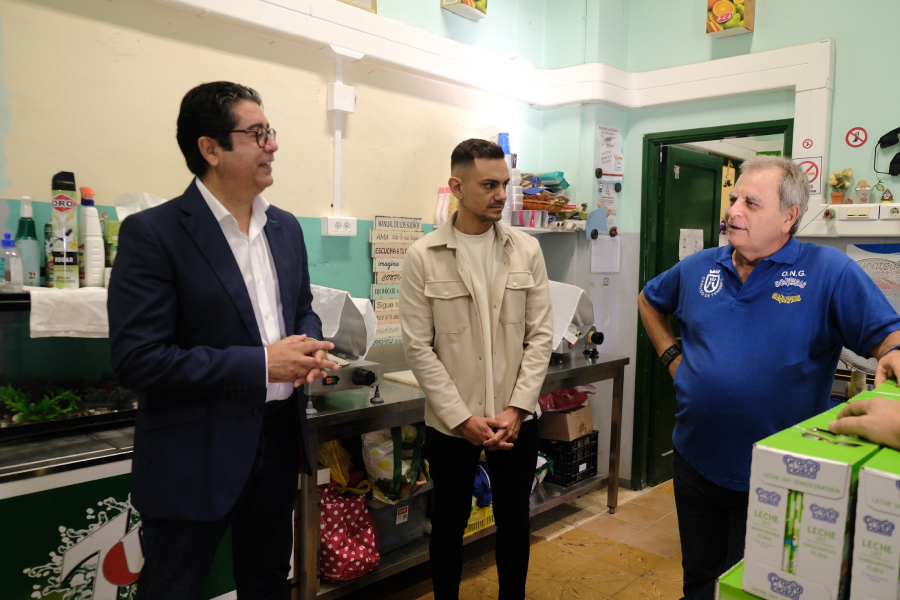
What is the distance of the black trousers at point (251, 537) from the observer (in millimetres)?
1396

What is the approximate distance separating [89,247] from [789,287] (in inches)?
82.4

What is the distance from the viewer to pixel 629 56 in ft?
13.0

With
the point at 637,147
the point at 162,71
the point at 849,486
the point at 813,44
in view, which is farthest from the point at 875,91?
the point at 162,71

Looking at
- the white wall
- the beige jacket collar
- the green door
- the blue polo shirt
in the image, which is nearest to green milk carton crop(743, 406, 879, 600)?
the blue polo shirt

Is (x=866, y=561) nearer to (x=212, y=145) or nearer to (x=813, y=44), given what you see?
(x=212, y=145)

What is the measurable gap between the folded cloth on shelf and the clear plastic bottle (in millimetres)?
111

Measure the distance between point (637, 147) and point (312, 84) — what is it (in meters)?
2.14

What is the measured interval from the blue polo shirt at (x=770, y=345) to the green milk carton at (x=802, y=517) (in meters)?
0.62

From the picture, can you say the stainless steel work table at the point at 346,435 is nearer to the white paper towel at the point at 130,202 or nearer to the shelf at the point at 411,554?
the shelf at the point at 411,554

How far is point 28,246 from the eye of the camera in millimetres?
2006

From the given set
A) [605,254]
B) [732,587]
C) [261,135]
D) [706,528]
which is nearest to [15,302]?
[261,135]

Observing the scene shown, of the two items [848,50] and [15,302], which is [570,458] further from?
[15,302]

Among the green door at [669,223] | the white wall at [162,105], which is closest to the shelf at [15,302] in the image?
the white wall at [162,105]

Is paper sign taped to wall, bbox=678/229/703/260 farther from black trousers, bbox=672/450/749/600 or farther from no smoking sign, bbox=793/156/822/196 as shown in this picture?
black trousers, bbox=672/450/749/600
